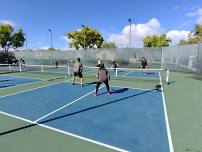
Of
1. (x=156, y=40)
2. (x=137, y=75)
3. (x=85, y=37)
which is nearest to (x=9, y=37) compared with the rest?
(x=85, y=37)

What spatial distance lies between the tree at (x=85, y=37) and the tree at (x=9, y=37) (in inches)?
433

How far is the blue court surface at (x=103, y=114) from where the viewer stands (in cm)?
546

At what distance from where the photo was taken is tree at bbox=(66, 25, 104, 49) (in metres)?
50.1

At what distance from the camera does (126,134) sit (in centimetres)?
574

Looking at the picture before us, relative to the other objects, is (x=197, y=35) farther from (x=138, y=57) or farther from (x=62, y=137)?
(x=62, y=137)

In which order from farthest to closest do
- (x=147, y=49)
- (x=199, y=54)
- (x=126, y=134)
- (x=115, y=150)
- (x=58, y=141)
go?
(x=147, y=49) → (x=199, y=54) → (x=126, y=134) → (x=58, y=141) → (x=115, y=150)

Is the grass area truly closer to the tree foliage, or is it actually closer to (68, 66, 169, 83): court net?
(68, 66, 169, 83): court net

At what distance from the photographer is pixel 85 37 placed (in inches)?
1970

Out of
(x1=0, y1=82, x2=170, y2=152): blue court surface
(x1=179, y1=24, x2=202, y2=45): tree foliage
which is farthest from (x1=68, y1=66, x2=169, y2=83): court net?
(x1=179, y1=24, x2=202, y2=45): tree foliage

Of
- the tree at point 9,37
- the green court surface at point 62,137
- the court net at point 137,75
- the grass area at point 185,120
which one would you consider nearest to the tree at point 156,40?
the tree at point 9,37

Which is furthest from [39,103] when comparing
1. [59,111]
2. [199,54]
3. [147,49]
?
[147,49]

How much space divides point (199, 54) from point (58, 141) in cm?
1717

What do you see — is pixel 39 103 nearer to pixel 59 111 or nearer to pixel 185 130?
pixel 59 111

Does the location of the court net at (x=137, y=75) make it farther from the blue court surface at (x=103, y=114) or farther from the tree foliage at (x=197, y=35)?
the tree foliage at (x=197, y=35)
